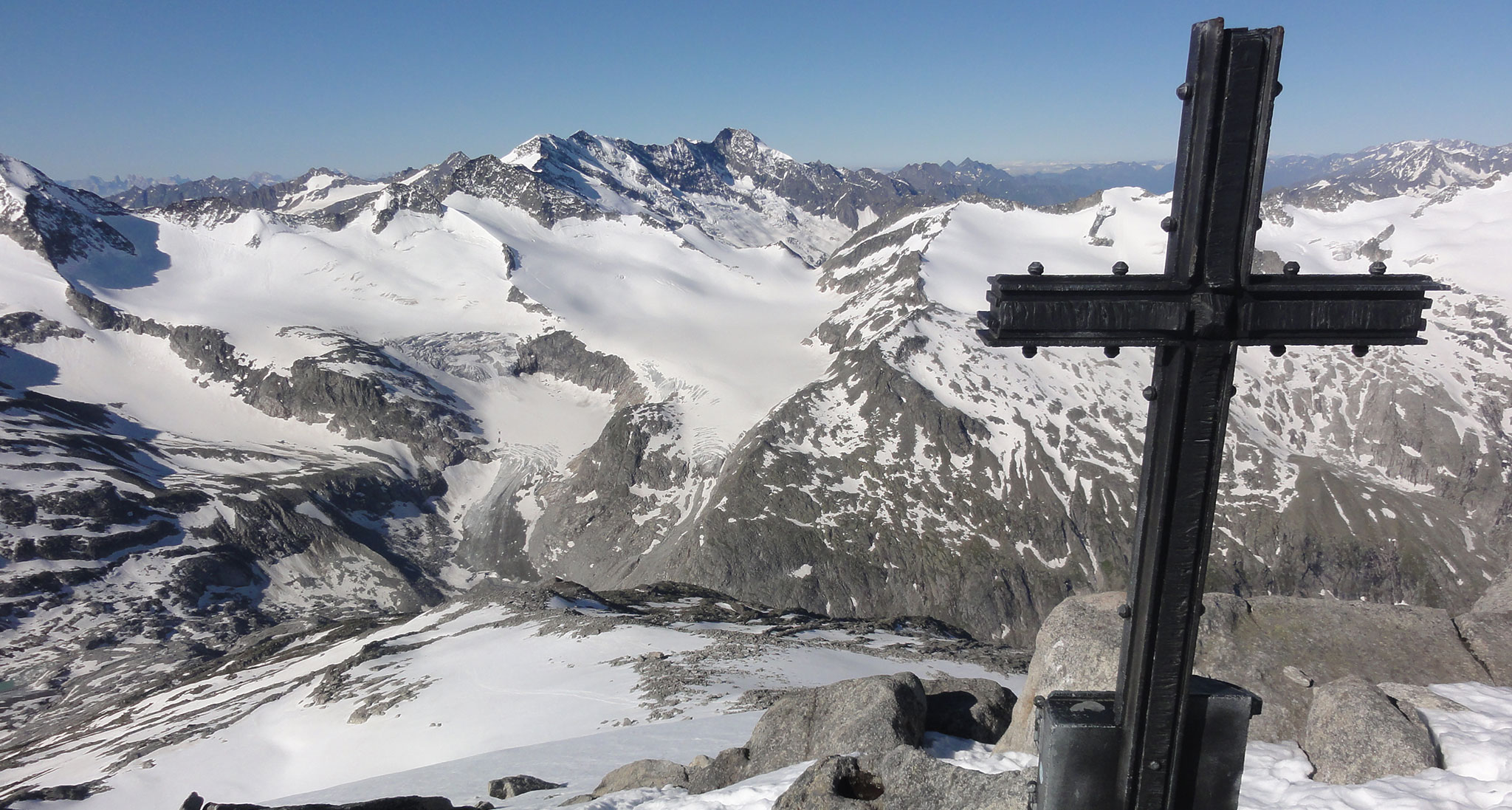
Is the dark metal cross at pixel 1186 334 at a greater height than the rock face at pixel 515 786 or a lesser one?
greater

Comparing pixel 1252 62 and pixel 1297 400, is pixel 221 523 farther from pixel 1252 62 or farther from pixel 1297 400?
pixel 1297 400

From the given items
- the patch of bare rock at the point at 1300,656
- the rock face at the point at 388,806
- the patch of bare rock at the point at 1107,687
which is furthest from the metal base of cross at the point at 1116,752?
the rock face at the point at 388,806

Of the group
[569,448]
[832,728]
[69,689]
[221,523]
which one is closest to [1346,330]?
[832,728]

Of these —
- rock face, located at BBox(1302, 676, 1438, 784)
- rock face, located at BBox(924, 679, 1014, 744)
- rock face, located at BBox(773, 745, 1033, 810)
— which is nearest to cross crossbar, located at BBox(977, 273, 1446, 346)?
rock face, located at BBox(773, 745, 1033, 810)

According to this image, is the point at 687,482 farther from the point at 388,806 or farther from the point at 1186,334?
the point at 1186,334

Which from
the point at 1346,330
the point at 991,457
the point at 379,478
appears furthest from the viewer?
the point at 379,478

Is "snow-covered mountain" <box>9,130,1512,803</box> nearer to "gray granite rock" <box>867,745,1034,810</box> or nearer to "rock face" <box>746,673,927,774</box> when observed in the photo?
"rock face" <box>746,673,927,774</box>

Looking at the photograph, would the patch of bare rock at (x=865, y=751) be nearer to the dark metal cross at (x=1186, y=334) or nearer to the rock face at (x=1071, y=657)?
the rock face at (x=1071, y=657)
